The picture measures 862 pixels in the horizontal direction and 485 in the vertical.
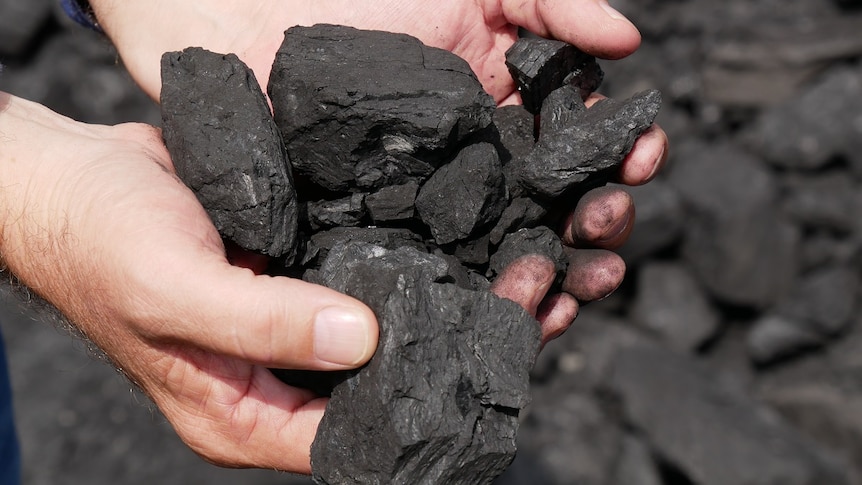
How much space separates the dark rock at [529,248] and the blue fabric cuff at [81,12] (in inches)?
94.5

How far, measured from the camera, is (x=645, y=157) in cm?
285

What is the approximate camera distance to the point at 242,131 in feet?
8.74

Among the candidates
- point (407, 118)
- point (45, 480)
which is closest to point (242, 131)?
point (407, 118)

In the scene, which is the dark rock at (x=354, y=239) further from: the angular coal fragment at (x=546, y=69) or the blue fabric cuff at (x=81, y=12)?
the blue fabric cuff at (x=81, y=12)

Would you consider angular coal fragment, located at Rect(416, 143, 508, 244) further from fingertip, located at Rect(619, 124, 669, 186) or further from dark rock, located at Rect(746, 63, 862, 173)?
dark rock, located at Rect(746, 63, 862, 173)

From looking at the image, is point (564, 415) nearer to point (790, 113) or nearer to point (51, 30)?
point (790, 113)

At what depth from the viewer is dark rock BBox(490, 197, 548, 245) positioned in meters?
2.88

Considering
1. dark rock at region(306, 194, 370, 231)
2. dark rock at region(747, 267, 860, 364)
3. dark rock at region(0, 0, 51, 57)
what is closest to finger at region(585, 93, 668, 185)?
dark rock at region(306, 194, 370, 231)

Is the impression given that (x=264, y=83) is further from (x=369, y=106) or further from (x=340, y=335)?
(x=340, y=335)

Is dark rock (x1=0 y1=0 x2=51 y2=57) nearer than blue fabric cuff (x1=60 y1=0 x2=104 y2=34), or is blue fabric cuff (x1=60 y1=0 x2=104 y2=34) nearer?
blue fabric cuff (x1=60 y1=0 x2=104 y2=34)

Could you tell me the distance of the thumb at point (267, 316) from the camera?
2.13 meters

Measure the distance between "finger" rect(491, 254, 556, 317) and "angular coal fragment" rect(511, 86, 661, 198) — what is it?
1.19 ft

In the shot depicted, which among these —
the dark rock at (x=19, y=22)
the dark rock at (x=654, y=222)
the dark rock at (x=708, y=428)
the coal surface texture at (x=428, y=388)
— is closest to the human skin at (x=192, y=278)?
the coal surface texture at (x=428, y=388)

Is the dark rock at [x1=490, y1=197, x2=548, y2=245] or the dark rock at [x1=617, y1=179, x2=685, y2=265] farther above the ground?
the dark rock at [x1=490, y1=197, x2=548, y2=245]
